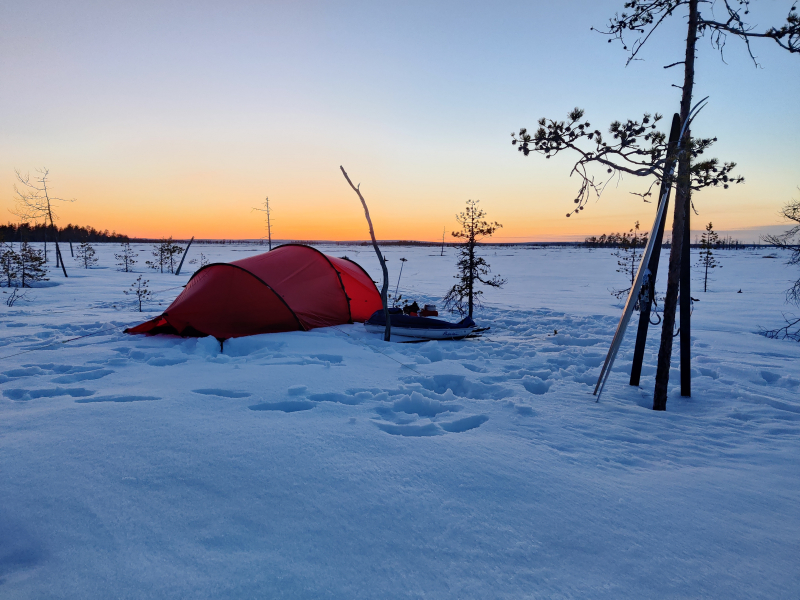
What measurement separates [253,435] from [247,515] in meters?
1.03

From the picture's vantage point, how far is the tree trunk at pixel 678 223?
4.32m

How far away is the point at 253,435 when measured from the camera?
335 centimetres

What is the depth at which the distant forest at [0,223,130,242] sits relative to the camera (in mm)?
57306

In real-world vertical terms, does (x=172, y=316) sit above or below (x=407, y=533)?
above

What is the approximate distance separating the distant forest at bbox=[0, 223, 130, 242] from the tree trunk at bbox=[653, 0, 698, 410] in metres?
53.4

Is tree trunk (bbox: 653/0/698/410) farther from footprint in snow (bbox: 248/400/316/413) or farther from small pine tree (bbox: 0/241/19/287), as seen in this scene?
small pine tree (bbox: 0/241/19/287)

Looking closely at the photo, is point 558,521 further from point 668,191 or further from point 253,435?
point 668,191

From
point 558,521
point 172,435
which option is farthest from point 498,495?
point 172,435

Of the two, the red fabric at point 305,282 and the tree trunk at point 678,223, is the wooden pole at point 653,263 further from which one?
the red fabric at point 305,282

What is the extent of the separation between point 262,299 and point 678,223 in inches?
262

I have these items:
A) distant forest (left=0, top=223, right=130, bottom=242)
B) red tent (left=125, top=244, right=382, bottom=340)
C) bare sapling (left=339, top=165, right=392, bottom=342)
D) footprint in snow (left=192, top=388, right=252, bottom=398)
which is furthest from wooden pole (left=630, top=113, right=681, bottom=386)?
distant forest (left=0, top=223, right=130, bottom=242)

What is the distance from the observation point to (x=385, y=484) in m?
2.71

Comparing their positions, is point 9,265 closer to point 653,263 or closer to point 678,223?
point 653,263

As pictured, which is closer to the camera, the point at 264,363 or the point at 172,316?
the point at 264,363
